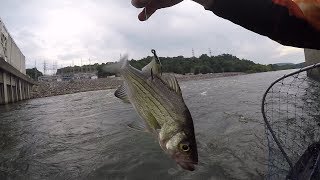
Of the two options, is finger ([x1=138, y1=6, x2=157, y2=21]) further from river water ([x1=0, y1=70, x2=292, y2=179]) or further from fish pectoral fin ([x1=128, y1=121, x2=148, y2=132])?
river water ([x1=0, y1=70, x2=292, y2=179])

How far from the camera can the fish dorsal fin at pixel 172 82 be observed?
86.5 inches

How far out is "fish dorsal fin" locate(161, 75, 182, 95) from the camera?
2.20 meters

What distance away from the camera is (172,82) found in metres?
2.23

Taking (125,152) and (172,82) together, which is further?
(125,152)

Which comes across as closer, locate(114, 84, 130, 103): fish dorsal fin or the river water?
locate(114, 84, 130, 103): fish dorsal fin

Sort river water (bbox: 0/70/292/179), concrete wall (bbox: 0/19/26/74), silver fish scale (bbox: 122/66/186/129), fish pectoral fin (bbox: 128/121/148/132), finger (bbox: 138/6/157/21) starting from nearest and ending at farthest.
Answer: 1. silver fish scale (bbox: 122/66/186/129)
2. fish pectoral fin (bbox: 128/121/148/132)
3. finger (bbox: 138/6/157/21)
4. river water (bbox: 0/70/292/179)
5. concrete wall (bbox: 0/19/26/74)

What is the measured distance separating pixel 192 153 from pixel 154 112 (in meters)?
0.36

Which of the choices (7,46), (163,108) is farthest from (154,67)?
(7,46)

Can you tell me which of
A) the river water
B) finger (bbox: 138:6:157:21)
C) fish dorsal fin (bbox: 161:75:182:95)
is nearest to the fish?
fish dorsal fin (bbox: 161:75:182:95)

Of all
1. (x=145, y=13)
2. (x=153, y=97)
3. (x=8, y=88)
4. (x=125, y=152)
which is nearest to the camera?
(x=153, y=97)

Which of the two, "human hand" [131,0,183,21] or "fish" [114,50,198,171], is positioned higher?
"human hand" [131,0,183,21]

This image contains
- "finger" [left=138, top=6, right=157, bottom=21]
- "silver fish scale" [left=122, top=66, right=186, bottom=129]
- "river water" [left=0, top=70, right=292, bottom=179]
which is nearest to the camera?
"silver fish scale" [left=122, top=66, right=186, bottom=129]

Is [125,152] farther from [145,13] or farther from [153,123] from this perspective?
[153,123]

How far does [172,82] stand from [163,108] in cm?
17
